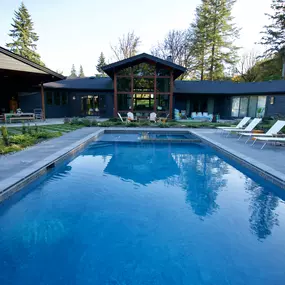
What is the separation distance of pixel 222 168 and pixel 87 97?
15622mm

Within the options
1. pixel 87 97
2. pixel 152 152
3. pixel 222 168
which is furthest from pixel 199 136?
pixel 87 97

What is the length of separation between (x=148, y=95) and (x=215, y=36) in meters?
18.0

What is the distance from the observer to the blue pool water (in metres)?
2.72

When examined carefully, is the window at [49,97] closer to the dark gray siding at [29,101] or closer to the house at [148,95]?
the house at [148,95]

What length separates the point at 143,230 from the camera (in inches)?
144

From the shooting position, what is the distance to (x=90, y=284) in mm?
2535

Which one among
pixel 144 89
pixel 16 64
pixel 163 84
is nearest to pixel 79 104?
pixel 144 89

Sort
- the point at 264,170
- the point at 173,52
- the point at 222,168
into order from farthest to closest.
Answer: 1. the point at 173,52
2. the point at 222,168
3. the point at 264,170

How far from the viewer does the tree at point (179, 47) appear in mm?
31438

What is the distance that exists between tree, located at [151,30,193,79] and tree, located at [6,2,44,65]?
65.0ft

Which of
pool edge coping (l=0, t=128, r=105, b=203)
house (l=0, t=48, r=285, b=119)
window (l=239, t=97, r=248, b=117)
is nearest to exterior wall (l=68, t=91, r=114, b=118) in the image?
house (l=0, t=48, r=285, b=119)

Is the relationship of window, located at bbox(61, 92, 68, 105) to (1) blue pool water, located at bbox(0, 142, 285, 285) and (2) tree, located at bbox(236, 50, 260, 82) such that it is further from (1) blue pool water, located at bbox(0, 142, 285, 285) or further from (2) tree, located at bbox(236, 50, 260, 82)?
(2) tree, located at bbox(236, 50, 260, 82)

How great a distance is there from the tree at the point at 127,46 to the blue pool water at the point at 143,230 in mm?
29668

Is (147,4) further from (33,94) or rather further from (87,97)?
(33,94)
